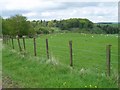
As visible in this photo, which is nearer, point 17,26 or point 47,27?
point 17,26

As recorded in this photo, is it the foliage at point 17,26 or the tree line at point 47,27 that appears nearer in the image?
the tree line at point 47,27

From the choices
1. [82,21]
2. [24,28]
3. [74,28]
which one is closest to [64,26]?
[74,28]

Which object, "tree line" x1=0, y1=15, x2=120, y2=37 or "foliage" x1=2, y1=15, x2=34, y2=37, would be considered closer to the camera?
"tree line" x1=0, y1=15, x2=120, y2=37

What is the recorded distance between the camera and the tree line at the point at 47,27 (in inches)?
4129

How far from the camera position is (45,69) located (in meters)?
14.8

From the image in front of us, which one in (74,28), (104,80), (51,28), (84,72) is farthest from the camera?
(51,28)

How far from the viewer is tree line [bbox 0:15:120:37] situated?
4129 inches

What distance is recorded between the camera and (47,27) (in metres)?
150

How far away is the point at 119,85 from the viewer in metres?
10.8

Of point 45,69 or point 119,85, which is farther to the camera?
point 45,69

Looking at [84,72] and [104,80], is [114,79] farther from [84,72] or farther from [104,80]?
[84,72]

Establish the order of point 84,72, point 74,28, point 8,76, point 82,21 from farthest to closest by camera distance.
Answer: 1. point 74,28
2. point 82,21
3. point 8,76
4. point 84,72

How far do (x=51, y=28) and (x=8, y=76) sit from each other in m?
136

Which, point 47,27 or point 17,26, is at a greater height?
point 17,26
